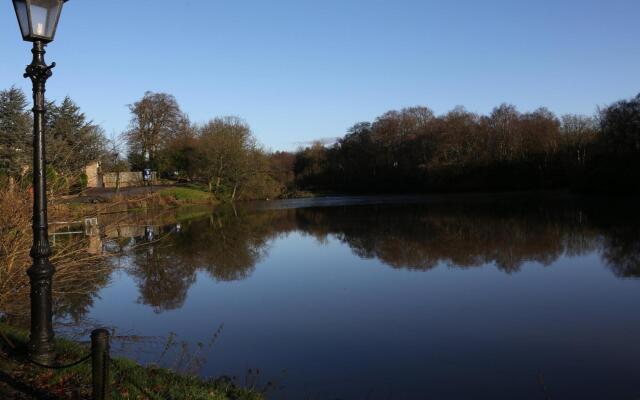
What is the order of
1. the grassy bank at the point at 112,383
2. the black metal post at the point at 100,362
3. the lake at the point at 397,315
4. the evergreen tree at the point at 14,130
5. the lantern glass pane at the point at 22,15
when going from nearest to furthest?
the black metal post at the point at 100,362
the grassy bank at the point at 112,383
the lantern glass pane at the point at 22,15
the lake at the point at 397,315
the evergreen tree at the point at 14,130

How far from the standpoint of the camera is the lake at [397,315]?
650 cm

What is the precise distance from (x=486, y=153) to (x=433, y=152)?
6.84 meters

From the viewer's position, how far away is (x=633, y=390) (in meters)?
5.88

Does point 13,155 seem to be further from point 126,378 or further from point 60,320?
point 126,378

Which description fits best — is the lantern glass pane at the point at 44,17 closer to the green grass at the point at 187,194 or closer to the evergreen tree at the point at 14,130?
the evergreen tree at the point at 14,130

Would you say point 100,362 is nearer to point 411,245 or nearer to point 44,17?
point 44,17

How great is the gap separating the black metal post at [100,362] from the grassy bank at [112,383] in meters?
→ 0.86

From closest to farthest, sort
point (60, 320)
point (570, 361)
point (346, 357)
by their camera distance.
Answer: point (570, 361), point (346, 357), point (60, 320)

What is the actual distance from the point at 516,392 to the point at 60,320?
760 centimetres

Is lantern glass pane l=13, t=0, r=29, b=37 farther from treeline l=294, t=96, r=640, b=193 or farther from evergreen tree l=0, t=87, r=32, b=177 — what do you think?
treeline l=294, t=96, r=640, b=193

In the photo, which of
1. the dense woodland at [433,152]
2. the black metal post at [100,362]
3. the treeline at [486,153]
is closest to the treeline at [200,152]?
the dense woodland at [433,152]

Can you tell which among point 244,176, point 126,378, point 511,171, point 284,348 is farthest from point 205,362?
point 511,171

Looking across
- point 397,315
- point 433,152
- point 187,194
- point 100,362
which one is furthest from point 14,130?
point 433,152

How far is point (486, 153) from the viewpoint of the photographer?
61656 millimetres
